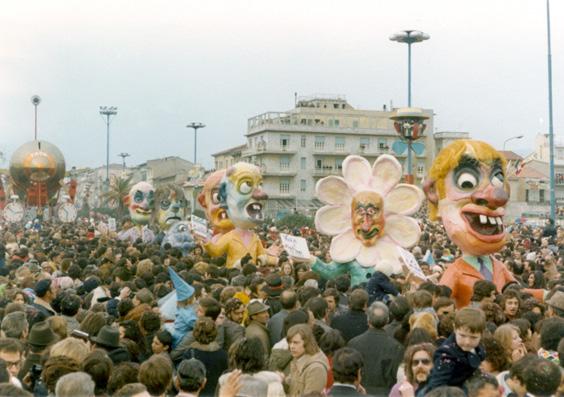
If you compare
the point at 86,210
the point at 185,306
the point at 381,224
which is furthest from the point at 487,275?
the point at 86,210

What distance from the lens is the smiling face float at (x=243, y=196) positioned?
52.7 ft

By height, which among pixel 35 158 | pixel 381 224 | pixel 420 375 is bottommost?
pixel 420 375

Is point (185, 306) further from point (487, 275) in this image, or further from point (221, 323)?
point (487, 275)

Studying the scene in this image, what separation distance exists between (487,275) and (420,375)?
6.14m

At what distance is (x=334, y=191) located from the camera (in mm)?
13023

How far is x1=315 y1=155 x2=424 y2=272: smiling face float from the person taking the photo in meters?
12.6

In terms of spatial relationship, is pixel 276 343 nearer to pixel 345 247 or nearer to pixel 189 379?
pixel 189 379

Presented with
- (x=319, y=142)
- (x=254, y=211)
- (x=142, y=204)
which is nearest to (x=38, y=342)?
(x=254, y=211)

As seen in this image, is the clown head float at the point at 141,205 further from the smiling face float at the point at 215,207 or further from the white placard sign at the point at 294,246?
Answer: the white placard sign at the point at 294,246

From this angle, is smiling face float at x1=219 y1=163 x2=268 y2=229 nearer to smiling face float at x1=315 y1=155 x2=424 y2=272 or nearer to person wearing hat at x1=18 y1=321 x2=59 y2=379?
smiling face float at x1=315 y1=155 x2=424 y2=272

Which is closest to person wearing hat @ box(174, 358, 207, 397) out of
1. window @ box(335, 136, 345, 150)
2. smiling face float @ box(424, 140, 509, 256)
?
smiling face float @ box(424, 140, 509, 256)

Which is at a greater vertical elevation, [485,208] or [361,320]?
[485,208]

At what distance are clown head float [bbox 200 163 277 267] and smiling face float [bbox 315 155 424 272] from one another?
2307 mm

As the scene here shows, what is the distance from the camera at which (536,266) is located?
38.3 ft
